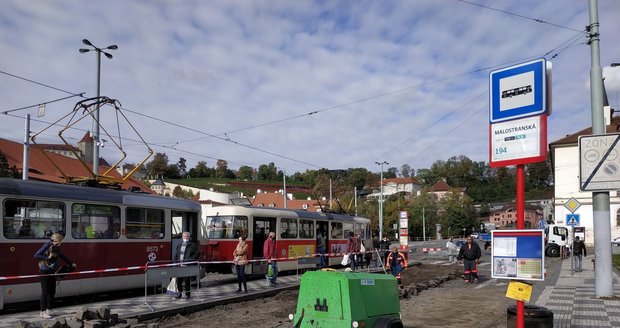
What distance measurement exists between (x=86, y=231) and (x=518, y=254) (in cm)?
1096

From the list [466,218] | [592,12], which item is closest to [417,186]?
[466,218]

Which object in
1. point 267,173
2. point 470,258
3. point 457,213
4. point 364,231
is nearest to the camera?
point 470,258

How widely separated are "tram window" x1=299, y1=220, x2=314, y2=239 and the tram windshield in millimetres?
3782

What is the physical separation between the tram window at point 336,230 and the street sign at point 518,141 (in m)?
20.5

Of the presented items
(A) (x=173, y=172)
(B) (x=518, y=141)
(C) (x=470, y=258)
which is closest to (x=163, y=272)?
A: (B) (x=518, y=141)

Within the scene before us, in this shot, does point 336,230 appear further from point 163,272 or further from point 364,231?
point 163,272

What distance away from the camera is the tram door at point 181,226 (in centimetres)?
1620

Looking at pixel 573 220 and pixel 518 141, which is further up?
pixel 518 141

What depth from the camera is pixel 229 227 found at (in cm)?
2028

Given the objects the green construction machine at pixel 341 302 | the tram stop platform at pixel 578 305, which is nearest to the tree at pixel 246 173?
the tram stop platform at pixel 578 305

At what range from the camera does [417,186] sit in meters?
166

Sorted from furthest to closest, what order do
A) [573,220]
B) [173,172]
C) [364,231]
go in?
[173,172], [364,231], [573,220]

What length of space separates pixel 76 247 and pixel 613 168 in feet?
38.1

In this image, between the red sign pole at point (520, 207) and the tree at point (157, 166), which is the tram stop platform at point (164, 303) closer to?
the red sign pole at point (520, 207)
